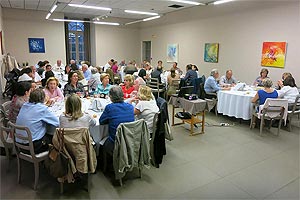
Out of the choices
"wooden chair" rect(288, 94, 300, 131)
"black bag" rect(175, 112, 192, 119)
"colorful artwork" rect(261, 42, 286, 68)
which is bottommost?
"black bag" rect(175, 112, 192, 119)

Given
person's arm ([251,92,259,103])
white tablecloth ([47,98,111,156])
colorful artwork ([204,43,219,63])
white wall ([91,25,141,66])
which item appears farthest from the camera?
white wall ([91,25,141,66])

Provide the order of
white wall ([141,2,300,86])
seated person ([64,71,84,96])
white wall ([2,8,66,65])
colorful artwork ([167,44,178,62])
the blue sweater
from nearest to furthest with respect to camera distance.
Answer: the blue sweater < seated person ([64,71,84,96]) < white wall ([141,2,300,86]) < white wall ([2,8,66,65]) < colorful artwork ([167,44,178,62])

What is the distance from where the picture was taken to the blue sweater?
2.72 m

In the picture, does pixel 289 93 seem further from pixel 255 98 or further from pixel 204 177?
pixel 204 177

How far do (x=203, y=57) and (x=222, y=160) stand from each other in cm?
641

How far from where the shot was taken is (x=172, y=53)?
35.6 feet

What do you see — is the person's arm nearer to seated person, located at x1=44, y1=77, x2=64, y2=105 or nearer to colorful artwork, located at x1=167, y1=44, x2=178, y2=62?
seated person, located at x1=44, y1=77, x2=64, y2=105

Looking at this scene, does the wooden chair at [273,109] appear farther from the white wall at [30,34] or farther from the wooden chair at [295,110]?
the white wall at [30,34]

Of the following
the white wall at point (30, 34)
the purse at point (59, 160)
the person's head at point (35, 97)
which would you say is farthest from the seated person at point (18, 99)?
the white wall at point (30, 34)

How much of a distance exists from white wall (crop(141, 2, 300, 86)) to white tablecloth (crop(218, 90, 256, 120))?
239 cm

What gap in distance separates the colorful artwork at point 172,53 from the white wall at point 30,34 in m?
5.14

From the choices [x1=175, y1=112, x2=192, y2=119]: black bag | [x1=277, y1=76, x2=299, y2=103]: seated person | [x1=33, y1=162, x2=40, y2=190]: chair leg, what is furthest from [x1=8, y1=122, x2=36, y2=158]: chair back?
[x1=277, y1=76, x2=299, y2=103]: seated person

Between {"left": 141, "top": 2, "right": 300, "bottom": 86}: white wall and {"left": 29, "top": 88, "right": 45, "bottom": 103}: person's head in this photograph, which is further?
{"left": 141, "top": 2, "right": 300, "bottom": 86}: white wall

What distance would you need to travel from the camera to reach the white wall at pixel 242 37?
6.37 m
